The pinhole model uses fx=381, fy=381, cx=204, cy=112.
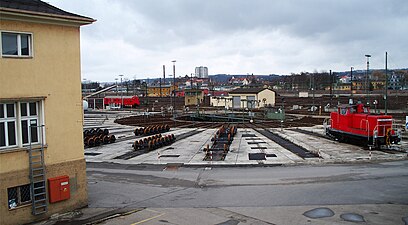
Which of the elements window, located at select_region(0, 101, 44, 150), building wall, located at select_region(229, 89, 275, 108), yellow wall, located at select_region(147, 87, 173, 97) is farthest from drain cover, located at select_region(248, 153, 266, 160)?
yellow wall, located at select_region(147, 87, 173, 97)

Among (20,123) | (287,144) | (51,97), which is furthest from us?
(287,144)

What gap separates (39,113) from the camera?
527 inches

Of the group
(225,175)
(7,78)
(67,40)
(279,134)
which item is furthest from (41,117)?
(279,134)

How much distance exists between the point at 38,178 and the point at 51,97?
9.40 feet

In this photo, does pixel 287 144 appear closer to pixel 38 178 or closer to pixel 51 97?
pixel 51 97

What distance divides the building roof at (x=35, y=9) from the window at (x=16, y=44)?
0.84 m

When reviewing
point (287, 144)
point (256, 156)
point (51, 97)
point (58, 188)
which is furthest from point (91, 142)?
point (51, 97)

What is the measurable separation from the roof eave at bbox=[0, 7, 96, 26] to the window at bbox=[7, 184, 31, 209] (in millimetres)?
5608

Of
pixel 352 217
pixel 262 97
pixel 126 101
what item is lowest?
pixel 352 217

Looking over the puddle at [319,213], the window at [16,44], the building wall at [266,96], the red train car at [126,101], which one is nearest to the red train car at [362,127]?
the puddle at [319,213]

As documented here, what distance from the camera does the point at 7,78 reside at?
40.5 feet

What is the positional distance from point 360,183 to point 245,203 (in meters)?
6.23

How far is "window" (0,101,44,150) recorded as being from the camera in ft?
40.9

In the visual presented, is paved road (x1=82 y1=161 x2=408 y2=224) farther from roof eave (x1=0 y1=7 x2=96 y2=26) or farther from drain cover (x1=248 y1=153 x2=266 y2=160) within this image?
roof eave (x1=0 y1=7 x2=96 y2=26)
